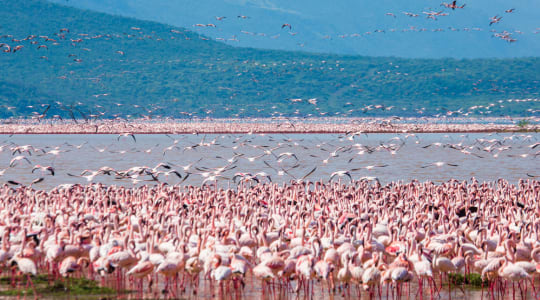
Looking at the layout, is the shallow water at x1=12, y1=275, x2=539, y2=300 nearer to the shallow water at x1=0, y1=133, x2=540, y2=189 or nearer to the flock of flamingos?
the flock of flamingos

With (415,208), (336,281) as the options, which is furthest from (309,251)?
(415,208)

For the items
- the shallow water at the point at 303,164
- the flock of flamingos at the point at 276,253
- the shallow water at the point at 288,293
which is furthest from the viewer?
the shallow water at the point at 303,164

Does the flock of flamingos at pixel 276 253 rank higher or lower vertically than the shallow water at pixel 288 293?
higher

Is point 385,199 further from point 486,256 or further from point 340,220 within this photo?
point 486,256

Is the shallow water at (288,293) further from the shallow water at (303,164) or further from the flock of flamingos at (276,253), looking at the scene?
the shallow water at (303,164)

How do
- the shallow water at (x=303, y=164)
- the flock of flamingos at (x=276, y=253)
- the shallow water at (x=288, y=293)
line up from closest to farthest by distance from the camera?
the flock of flamingos at (x=276, y=253) → the shallow water at (x=288, y=293) → the shallow water at (x=303, y=164)

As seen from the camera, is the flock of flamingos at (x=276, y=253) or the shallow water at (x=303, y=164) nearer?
the flock of flamingos at (x=276, y=253)

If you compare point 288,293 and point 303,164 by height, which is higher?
point 303,164

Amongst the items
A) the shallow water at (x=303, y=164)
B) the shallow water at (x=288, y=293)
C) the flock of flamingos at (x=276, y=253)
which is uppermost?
the shallow water at (x=303, y=164)

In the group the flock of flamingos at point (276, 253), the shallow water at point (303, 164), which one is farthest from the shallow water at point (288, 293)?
the shallow water at point (303, 164)

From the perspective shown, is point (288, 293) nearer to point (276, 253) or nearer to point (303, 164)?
point (276, 253)

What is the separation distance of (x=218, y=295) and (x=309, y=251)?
1.70 m

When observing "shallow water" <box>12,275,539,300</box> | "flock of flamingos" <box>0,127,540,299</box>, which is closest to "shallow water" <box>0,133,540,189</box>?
"flock of flamingos" <box>0,127,540,299</box>

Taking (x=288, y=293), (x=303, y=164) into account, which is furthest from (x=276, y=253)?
(x=303, y=164)
